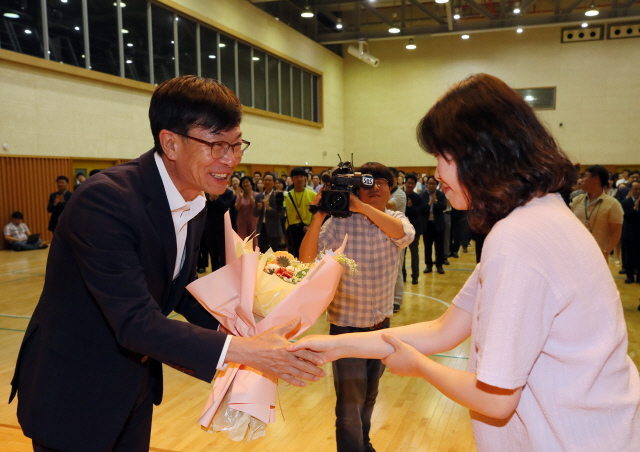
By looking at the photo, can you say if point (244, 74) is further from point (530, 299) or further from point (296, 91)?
point (530, 299)

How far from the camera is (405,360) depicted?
1437 millimetres

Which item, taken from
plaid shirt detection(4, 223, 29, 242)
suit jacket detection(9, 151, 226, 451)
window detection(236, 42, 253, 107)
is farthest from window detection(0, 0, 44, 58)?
suit jacket detection(9, 151, 226, 451)

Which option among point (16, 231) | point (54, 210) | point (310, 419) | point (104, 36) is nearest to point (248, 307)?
point (310, 419)

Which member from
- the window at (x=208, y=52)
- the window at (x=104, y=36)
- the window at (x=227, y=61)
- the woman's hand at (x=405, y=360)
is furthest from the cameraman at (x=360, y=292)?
the window at (x=227, y=61)

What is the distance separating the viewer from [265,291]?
1.77 m

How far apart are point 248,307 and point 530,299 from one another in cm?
→ 97

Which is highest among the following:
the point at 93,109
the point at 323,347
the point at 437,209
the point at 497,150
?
the point at 93,109

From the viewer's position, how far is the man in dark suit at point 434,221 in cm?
872

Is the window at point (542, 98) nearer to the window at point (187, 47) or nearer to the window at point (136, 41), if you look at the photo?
the window at point (187, 47)

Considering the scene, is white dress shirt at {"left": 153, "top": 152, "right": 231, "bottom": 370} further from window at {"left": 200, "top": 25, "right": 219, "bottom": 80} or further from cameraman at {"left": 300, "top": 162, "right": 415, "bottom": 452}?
window at {"left": 200, "top": 25, "right": 219, "bottom": 80}

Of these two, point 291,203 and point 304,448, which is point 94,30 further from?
point 304,448

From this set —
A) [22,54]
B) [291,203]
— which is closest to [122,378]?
[291,203]

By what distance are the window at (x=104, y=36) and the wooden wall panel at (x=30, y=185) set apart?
2377mm

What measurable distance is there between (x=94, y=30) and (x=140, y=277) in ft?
39.0
